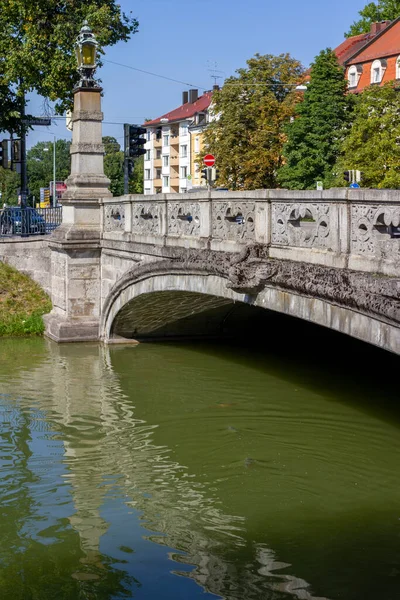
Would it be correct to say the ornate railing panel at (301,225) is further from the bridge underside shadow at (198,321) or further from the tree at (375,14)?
the tree at (375,14)

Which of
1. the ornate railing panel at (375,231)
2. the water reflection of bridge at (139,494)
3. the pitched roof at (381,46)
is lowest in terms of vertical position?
the water reflection of bridge at (139,494)

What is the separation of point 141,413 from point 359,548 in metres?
5.54

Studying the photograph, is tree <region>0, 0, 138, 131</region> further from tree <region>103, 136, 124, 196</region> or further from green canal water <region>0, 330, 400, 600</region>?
tree <region>103, 136, 124, 196</region>

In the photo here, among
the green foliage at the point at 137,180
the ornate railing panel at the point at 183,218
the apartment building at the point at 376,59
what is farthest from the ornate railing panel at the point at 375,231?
the green foliage at the point at 137,180

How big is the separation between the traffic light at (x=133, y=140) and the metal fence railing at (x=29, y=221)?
6080 millimetres

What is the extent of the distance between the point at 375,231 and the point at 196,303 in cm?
827

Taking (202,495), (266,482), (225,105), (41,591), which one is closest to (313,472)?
(266,482)

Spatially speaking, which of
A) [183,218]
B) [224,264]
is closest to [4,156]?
[183,218]

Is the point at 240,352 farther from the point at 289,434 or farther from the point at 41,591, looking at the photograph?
the point at 41,591

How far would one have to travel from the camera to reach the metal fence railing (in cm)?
2247

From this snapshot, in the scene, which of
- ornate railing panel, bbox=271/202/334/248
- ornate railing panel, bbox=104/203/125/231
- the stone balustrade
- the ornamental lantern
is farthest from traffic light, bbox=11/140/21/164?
ornate railing panel, bbox=271/202/334/248

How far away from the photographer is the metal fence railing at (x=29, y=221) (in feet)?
73.7

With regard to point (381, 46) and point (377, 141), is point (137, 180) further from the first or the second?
point (377, 141)

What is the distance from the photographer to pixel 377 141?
30.1 metres
